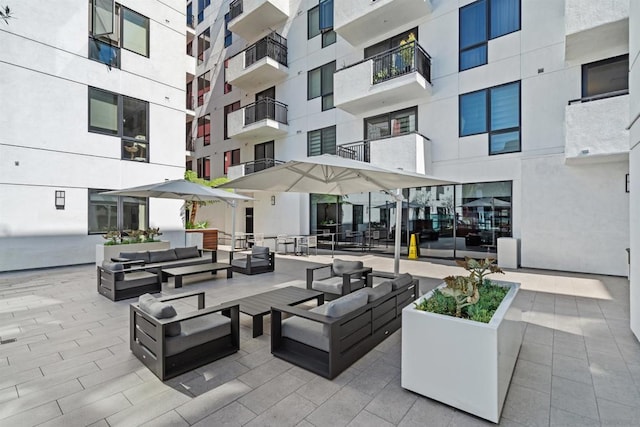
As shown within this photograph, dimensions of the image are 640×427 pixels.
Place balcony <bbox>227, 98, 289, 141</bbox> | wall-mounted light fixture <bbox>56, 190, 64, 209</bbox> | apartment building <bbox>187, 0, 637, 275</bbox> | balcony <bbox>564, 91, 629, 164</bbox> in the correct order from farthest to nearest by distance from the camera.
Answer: balcony <bbox>227, 98, 289, 141</bbox>, wall-mounted light fixture <bbox>56, 190, 64, 209</bbox>, apartment building <bbox>187, 0, 637, 275</bbox>, balcony <bbox>564, 91, 629, 164</bbox>

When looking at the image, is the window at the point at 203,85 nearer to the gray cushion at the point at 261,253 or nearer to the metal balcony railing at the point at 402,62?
the metal balcony railing at the point at 402,62

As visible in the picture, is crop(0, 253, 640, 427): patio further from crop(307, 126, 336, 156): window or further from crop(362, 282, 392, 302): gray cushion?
crop(307, 126, 336, 156): window

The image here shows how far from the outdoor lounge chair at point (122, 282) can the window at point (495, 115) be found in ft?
33.6

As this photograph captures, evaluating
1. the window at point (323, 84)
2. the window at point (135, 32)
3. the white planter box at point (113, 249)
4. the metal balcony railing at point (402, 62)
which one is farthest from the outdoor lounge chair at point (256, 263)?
the window at point (135, 32)

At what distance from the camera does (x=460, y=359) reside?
260 cm

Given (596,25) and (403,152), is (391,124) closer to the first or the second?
(403,152)

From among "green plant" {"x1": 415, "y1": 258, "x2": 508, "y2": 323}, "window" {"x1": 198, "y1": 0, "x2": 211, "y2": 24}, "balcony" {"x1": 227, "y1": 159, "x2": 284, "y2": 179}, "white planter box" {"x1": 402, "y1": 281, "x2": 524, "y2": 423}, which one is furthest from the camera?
"window" {"x1": 198, "y1": 0, "x2": 211, "y2": 24}

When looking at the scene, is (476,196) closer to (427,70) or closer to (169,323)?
(427,70)

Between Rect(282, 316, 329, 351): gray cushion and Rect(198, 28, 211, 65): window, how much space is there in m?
22.3

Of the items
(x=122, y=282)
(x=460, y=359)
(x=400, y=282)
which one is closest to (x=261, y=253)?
(x=122, y=282)

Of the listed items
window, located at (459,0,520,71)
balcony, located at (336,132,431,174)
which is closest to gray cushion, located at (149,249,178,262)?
balcony, located at (336,132,431,174)

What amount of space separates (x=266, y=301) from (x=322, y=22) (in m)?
14.0

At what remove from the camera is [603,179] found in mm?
7980

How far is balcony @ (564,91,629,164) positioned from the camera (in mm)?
7133
